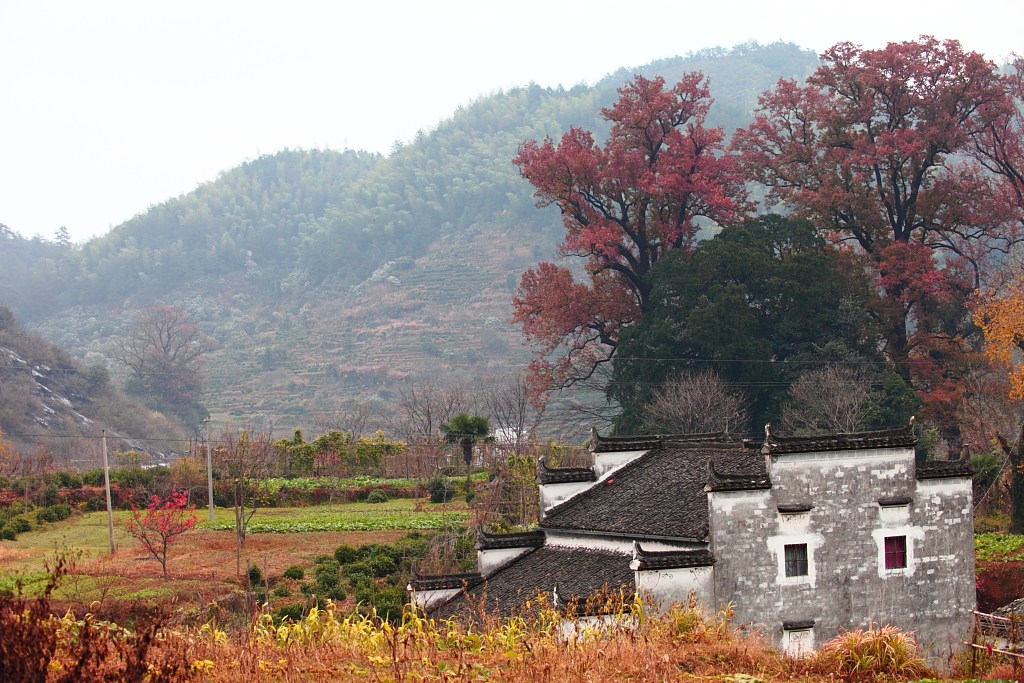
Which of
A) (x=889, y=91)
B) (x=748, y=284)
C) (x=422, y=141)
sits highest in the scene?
(x=422, y=141)

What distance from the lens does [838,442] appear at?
20219mm

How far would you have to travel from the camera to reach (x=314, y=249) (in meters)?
144

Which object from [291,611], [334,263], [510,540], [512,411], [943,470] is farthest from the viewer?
[334,263]

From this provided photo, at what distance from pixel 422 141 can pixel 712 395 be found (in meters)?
124

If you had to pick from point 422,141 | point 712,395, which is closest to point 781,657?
point 712,395

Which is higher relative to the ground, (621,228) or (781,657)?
(621,228)

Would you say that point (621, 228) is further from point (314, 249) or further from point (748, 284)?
point (314, 249)

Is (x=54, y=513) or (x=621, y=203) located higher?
(x=621, y=203)

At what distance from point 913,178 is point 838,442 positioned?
1244 inches

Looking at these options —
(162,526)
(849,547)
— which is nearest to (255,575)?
(162,526)

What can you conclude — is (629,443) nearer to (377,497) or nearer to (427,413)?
(377,497)

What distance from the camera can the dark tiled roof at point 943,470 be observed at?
822 inches

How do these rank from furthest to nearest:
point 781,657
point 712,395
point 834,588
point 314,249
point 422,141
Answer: point 422,141, point 314,249, point 712,395, point 834,588, point 781,657

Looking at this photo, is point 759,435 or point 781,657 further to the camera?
point 759,435
